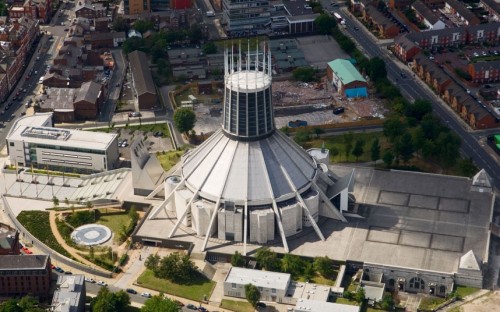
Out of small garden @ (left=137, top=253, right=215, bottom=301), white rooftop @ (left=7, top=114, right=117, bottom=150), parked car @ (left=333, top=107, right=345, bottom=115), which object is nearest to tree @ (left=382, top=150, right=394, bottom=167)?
parked car @ (left=333, top=107, right=345, bottom=115)

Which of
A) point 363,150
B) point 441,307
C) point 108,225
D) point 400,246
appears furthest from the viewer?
point 363,150

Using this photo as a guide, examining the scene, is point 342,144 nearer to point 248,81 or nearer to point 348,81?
point 348,81

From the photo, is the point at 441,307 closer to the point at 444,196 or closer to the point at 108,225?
the point at 444,196

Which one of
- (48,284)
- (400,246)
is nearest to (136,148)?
(48,284)

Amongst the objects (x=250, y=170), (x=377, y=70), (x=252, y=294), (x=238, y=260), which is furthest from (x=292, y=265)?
(x=377, y=70)

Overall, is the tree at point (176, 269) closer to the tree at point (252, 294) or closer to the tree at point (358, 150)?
the tree at point (252, 294)

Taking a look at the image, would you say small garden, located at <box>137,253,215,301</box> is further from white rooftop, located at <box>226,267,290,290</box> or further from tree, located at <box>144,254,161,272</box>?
white rooftop, located at <box>226,267,290,290</box>

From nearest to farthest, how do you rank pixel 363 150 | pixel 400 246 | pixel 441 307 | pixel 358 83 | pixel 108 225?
pixel 441 307, pixel 400 246, pixel 108 225, pixel 363 150, pixel 358 83
